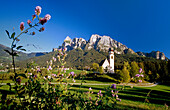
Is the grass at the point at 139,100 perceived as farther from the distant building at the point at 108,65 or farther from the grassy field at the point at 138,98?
the distant building at the point at 108,65

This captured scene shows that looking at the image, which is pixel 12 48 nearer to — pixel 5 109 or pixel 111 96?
pixel 5 109

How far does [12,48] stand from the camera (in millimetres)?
1173

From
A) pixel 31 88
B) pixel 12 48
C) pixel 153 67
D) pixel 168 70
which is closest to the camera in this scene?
pixel 12 48

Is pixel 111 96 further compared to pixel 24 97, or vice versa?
pixel 111 96

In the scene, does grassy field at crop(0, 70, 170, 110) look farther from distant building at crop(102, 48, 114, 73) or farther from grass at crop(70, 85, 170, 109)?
distant building at crop(102, 48, 114, 73)

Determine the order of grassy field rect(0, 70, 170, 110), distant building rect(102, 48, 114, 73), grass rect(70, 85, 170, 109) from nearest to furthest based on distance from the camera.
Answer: grassy field rect(0, 70, 170, 110), grass rect(70, 85, 170, 109), distant building rect(102, 48, 114, 73)

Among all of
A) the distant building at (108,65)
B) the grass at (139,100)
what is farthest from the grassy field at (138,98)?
the distant building at (108,65)

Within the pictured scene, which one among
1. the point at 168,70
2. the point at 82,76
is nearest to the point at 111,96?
the point at 82,76

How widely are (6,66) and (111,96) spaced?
1.96 meters

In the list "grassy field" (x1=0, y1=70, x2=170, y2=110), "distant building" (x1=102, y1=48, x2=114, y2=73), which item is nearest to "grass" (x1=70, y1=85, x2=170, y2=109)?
"grassy field" (x1=0, y1=70, x2=170, y2=110)

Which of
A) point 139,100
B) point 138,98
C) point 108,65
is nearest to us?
point 139,100

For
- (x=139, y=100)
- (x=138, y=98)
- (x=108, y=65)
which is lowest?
(x=138, y=98)

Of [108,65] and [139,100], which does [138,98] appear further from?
[108,65]

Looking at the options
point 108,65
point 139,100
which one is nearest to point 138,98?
point 139,100
